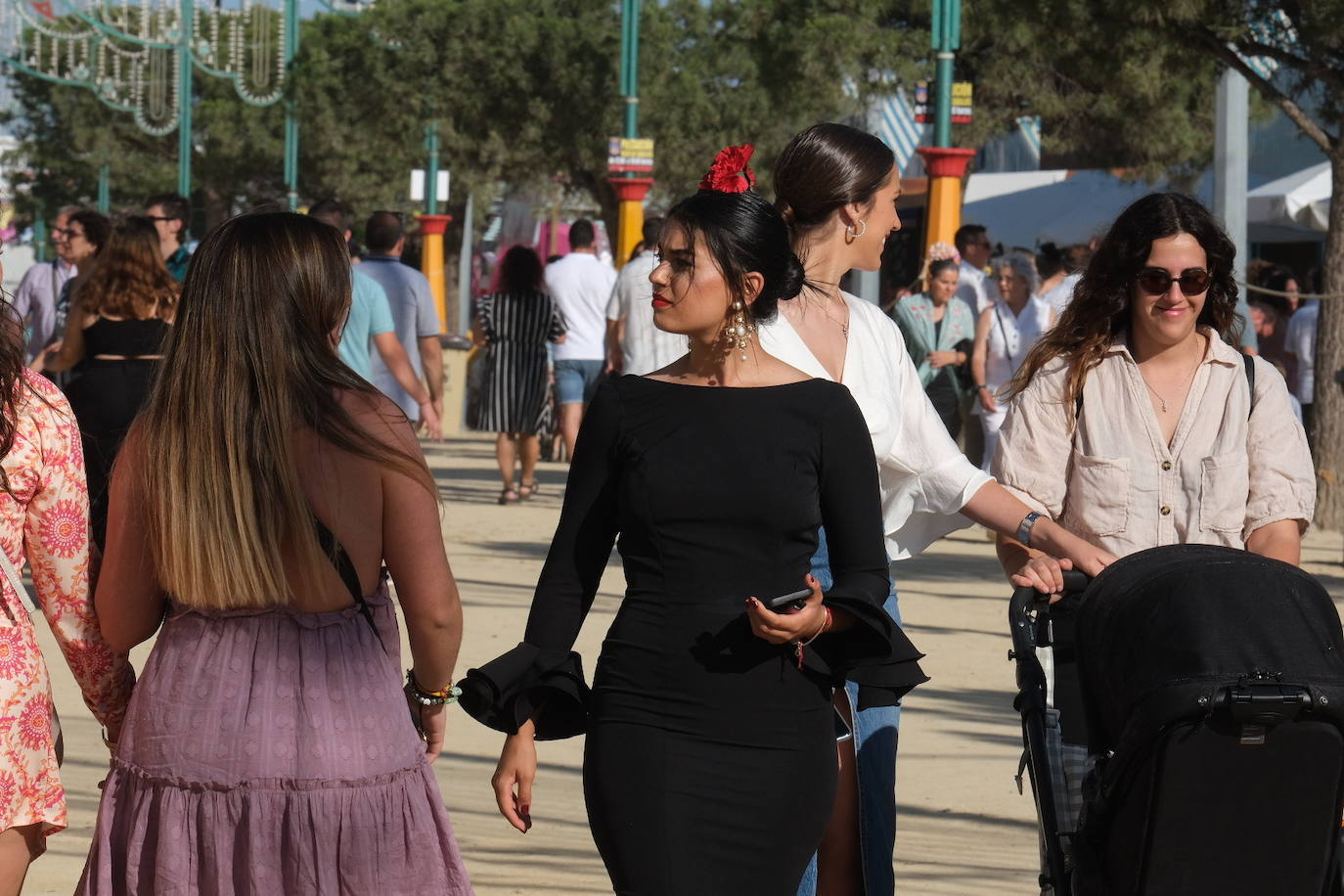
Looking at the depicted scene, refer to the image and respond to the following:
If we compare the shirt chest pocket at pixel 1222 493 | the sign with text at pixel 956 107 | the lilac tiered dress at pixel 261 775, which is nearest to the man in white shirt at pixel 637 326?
the sign with text at pixel 956 107

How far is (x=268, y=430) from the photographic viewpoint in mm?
3184

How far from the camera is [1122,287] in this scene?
425 centimetres

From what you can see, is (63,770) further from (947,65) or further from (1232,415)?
(947,65)

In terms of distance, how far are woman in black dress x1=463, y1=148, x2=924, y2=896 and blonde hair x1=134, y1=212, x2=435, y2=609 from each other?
0.38m

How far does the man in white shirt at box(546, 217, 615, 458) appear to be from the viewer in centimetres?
1495

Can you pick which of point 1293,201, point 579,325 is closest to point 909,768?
point 579,325

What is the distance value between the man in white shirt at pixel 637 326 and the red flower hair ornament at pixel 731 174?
242 inches

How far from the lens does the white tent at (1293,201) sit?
68.9 ft

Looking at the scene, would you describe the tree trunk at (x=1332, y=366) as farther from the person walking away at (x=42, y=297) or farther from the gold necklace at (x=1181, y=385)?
the gold necklace at (x=1181, y=385)

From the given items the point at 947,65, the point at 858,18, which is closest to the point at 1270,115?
the point at 858,18

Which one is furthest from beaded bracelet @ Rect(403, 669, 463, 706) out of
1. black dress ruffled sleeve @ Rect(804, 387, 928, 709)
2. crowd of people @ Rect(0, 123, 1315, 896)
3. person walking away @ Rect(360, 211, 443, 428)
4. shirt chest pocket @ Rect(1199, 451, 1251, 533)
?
person walking away @ Rect(360, 211, 443, 428)

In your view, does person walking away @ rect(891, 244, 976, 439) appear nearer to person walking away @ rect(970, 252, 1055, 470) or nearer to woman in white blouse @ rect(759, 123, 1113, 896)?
person walking away @ rect(970, 252, 1055, 470)

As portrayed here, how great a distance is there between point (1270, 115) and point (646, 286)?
18.3m

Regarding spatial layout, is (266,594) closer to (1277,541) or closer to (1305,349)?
(1277,541)
